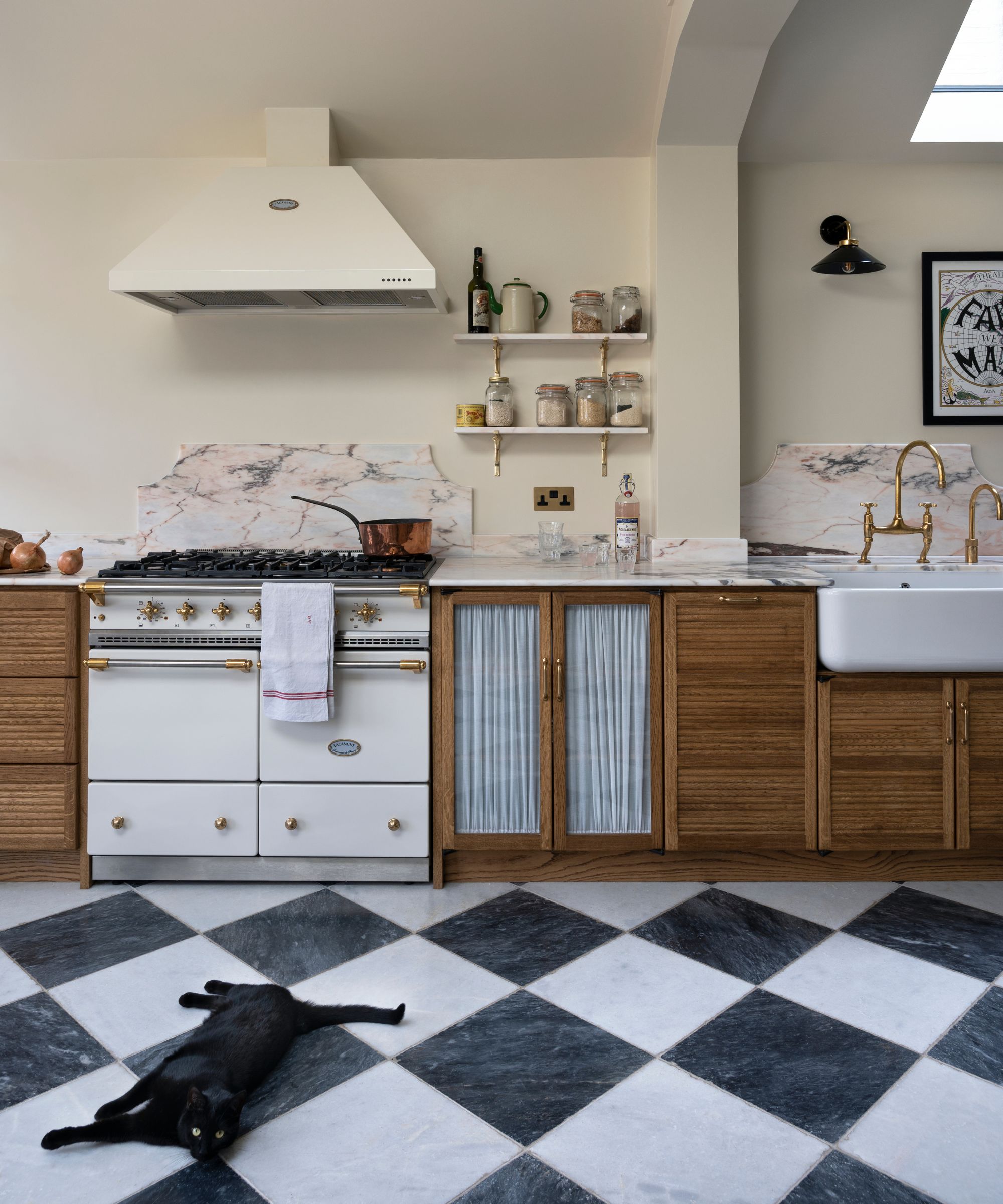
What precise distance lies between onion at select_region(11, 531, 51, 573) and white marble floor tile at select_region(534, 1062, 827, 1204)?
2.10 meters

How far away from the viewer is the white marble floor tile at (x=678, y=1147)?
1373 mm

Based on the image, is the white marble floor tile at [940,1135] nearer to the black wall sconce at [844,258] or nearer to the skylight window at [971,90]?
the black wall sconce at [844,258]

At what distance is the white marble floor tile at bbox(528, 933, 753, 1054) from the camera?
5.94ft

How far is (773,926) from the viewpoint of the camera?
2.25m

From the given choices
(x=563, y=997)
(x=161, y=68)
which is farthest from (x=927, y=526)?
(x=161, y=68)

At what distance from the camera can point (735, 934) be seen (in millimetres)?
2207

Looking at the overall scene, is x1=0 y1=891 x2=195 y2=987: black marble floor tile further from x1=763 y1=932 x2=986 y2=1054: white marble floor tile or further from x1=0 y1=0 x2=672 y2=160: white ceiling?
x1=0 y1=0 x2=672 y2=160: white ceiling

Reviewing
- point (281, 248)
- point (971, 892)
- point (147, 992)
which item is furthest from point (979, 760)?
point (281, 248)

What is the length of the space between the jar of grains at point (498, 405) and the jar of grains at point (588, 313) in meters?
0.30

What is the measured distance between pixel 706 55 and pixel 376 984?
8.39 ft

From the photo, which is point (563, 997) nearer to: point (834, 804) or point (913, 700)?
point (834, 804)

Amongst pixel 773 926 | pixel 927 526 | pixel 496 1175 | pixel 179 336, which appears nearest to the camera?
pixel 496 1175

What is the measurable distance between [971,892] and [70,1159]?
7.25 ft

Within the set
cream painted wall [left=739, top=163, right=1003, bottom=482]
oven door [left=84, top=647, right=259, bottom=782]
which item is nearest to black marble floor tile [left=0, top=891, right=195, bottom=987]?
oven door [left=84, top=647, right=259, bottom=782]
